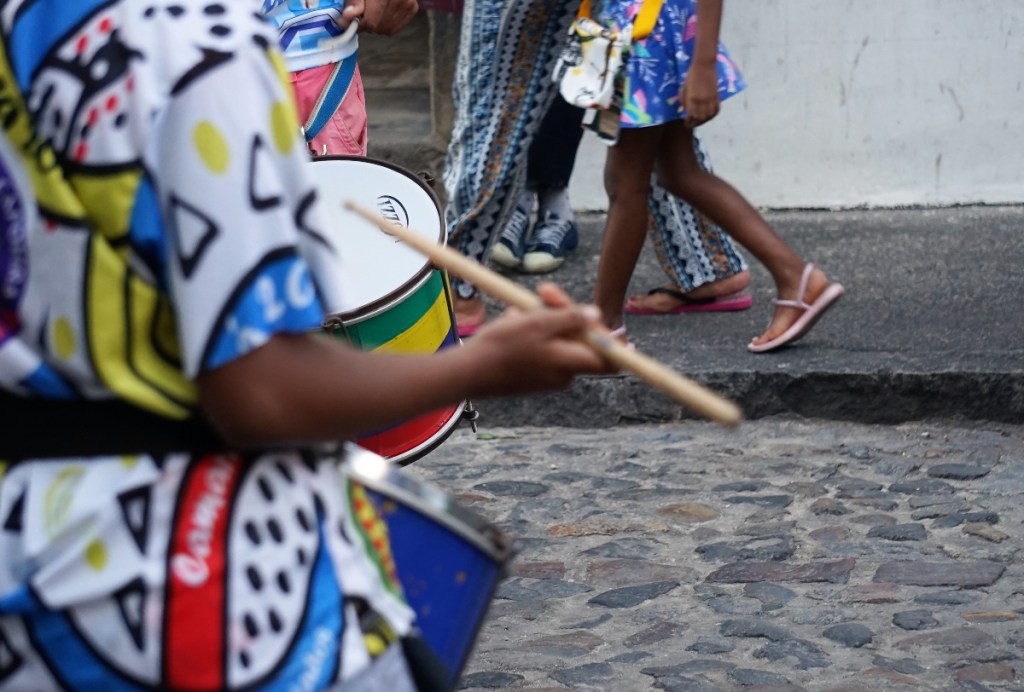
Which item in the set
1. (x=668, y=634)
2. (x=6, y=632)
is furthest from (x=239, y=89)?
(x=668, y=634)

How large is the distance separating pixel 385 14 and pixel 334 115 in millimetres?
293

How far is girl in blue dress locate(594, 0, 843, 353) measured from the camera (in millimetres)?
4844

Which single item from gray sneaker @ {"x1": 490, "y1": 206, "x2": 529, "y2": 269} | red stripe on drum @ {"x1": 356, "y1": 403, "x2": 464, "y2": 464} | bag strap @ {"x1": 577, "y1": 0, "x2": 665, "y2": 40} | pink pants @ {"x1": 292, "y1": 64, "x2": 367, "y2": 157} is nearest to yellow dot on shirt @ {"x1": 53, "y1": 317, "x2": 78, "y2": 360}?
red stripe on drum @ {"x1": 356, "y1": 403, "x2": 464, "y2": 464}

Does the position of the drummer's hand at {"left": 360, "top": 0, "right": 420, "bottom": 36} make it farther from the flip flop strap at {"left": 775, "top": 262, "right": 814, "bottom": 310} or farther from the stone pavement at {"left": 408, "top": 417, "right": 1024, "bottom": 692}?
the flip flop strap at {"left": 775, "top": 262, "right": 814, "bottom": 310}

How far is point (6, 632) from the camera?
1.34m

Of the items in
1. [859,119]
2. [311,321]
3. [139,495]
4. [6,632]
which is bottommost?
[859,119]

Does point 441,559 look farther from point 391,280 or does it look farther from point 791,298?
point 791,298

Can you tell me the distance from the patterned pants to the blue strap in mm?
1349

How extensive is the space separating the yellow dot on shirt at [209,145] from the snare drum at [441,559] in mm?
374

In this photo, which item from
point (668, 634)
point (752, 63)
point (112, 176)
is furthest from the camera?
point (752, 63)

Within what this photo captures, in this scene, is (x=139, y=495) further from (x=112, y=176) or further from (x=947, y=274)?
(x=947, y=274)

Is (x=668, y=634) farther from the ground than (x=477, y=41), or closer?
closer

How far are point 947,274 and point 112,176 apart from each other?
500 cm

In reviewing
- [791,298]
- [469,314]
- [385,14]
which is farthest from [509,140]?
[385,14]
